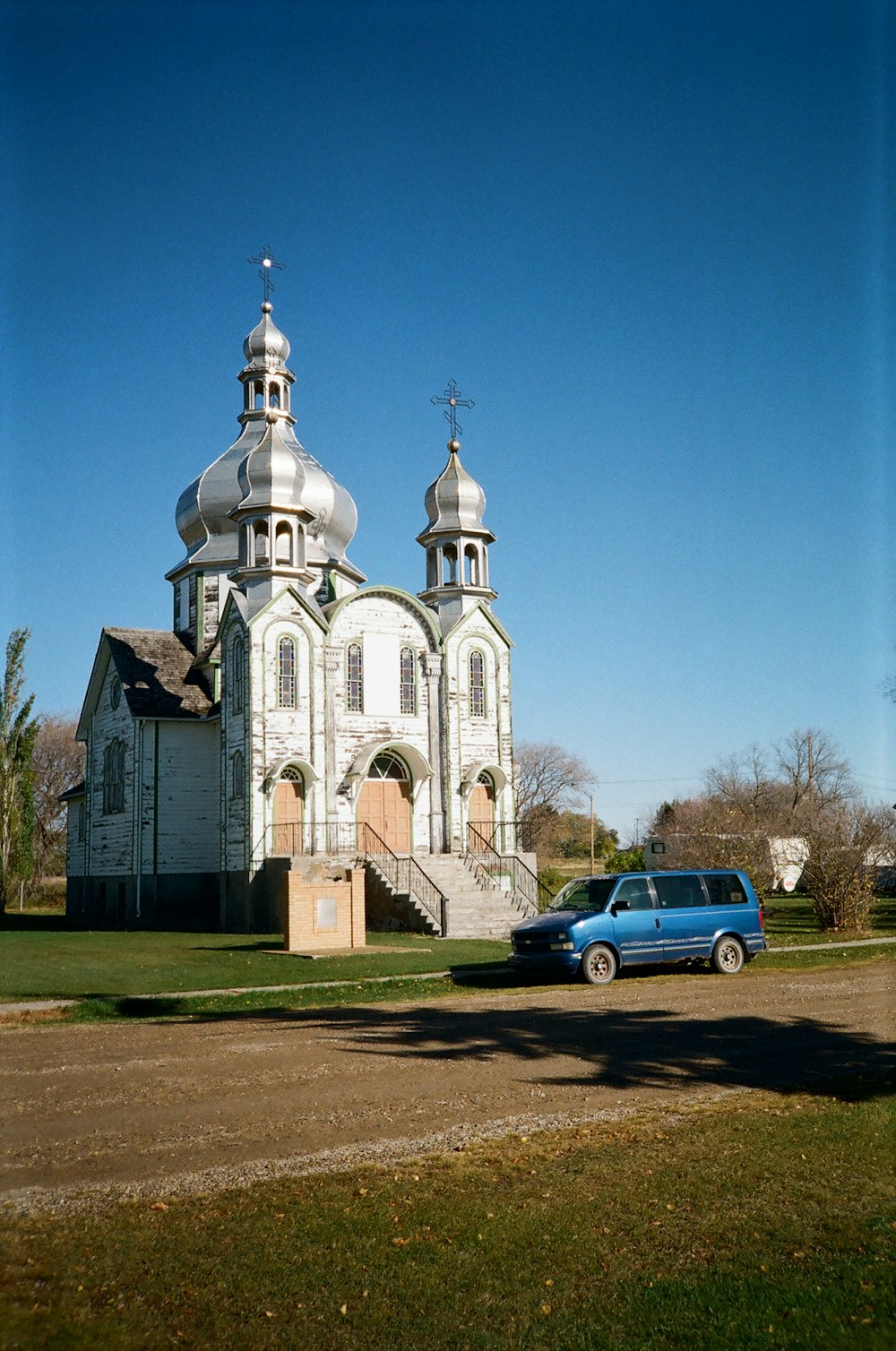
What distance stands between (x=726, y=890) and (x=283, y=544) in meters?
22.1

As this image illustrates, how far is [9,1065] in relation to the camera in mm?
12438

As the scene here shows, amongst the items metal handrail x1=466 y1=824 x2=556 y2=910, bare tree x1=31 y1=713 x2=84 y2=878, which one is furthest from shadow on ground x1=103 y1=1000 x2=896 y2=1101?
bare tree x1=31 y1=713 x2=84 y2=878

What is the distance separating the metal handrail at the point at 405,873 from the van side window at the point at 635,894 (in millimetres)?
11016

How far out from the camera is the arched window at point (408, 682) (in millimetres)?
37406

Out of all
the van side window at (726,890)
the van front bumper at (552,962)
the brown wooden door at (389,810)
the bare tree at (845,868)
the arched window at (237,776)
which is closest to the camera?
the van front bumper at (552,962)

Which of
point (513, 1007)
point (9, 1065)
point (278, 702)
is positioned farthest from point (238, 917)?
point (9, 1065)

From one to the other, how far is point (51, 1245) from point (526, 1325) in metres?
2.70

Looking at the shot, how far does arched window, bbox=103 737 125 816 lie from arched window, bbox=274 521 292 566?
8.56 metres

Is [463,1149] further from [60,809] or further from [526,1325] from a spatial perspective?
[60,809]

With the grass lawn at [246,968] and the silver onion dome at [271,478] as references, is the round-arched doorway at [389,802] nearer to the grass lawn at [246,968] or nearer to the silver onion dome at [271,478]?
the grass lawn at [246,968]

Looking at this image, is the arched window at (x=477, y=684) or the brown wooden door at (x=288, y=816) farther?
the arched window at (x=477, y=684)

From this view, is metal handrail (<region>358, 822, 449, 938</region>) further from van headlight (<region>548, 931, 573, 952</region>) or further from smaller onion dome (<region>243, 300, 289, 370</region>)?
smaller onion dome (<region>243, 300, 289, 370</region>)

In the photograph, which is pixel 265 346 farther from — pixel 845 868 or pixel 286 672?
pixel 845 868

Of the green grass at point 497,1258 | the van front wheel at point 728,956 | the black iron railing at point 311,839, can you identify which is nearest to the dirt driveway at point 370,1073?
the green grass at point 497,1258
